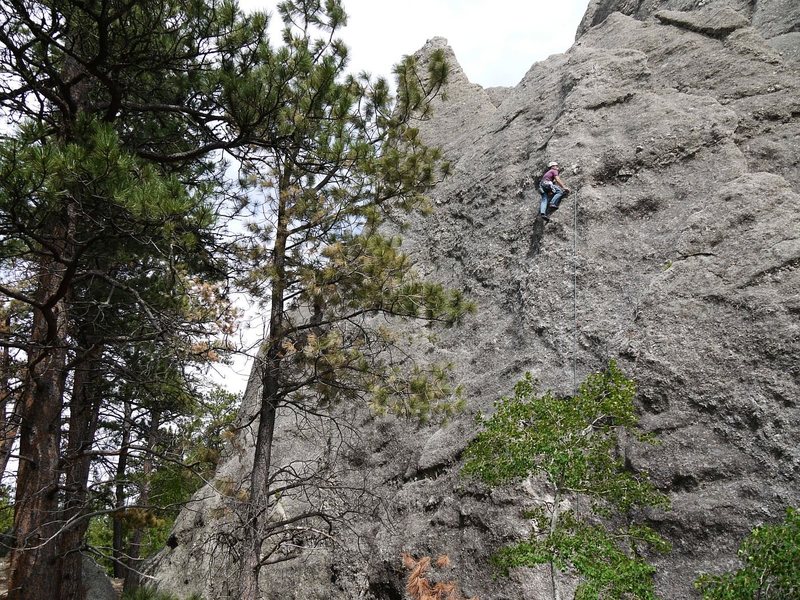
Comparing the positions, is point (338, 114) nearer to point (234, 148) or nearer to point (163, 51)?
point (234, 148)

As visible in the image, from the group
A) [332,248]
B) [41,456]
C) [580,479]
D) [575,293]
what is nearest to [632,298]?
[575,293]

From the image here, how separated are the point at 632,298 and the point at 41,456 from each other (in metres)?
7.59

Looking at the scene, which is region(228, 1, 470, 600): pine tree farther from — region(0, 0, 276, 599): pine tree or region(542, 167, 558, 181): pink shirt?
region(542, 167, 558, 181): pink shirt

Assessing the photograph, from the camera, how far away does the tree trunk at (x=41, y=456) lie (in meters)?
5.50

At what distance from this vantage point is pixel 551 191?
1016 cm

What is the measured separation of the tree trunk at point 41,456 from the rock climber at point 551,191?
711 cm

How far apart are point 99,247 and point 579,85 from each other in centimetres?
967

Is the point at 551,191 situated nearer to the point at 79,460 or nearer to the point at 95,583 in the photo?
the point at 79,460

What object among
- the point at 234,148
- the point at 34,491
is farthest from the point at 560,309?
the point at 34,491

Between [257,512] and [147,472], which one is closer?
[257,512]

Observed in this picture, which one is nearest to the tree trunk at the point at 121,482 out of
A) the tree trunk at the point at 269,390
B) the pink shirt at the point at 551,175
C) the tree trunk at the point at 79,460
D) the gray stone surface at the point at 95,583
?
the gray stone surface at the point at 95,583

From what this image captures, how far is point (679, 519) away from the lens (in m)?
6.66

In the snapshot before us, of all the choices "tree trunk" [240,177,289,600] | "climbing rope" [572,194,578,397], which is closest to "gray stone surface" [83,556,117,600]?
"tree trunk" [240,177,289,600]

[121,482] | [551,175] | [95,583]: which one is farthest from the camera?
[95,583]
